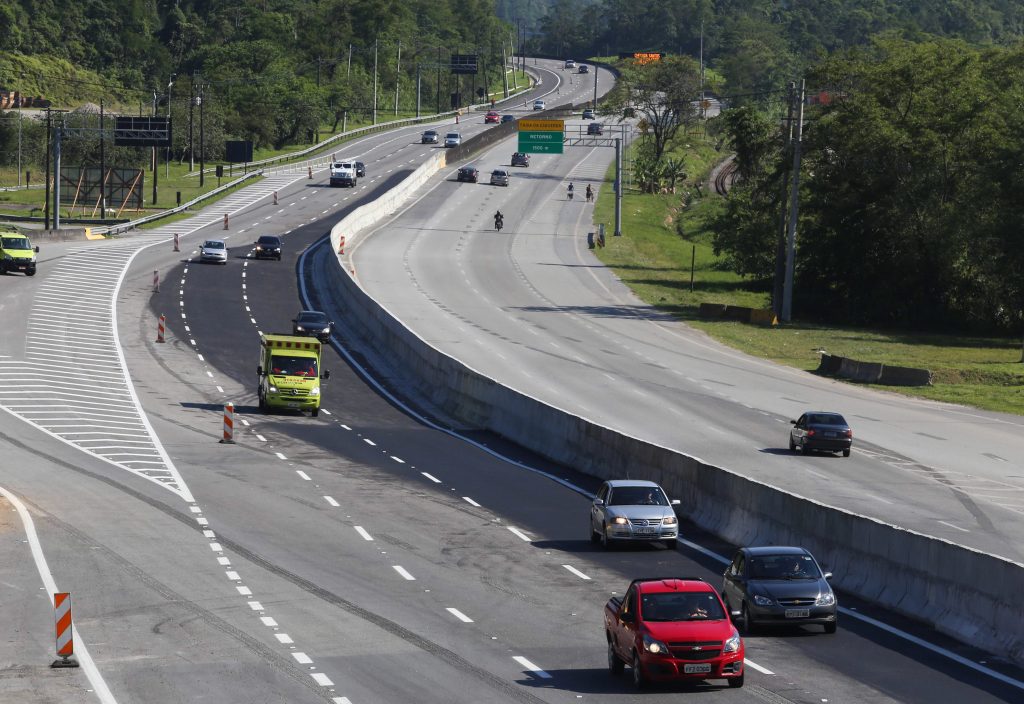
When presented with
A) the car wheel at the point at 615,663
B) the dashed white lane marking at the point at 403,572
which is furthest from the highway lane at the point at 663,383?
the car wheel at the point at 615,663

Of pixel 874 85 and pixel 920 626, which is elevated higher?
pixel 874 85

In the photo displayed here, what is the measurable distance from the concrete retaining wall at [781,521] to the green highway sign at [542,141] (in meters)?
67.2

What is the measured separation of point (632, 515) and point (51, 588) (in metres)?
10.9

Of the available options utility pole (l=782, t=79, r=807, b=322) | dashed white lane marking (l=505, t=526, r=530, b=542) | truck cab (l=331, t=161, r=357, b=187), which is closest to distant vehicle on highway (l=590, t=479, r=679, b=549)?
dashed white lane marking (l=505, t=526, r=530, b=542)

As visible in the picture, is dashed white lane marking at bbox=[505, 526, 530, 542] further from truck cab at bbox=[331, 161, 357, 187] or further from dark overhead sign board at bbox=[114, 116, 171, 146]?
truck cab at bbox=[331, 161, 357, 187]

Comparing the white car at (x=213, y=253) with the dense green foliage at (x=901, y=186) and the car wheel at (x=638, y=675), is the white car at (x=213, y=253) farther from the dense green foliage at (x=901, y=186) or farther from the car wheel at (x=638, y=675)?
the car wheel at (x=638, y=675)

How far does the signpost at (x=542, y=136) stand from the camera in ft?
392

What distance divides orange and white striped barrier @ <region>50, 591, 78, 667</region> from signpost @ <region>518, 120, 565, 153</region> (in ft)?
336

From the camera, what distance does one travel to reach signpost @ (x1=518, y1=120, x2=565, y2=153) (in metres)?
119

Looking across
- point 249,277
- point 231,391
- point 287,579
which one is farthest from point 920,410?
point 249,277

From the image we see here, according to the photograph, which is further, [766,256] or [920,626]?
[766,256]

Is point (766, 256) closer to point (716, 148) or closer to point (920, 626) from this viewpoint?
point (920, 626)

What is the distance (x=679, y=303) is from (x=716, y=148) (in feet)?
347

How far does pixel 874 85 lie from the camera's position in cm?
8256
